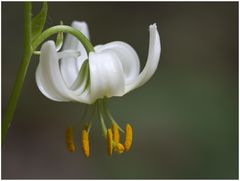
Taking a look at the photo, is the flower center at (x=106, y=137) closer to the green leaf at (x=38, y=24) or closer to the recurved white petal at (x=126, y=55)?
the recurved white petal at (x=126, y=55)

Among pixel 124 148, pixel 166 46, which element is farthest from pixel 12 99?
pixel 166 46

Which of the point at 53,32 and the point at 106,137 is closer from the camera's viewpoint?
the point at 53,32

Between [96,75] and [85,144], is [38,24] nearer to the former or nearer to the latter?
[96,75]

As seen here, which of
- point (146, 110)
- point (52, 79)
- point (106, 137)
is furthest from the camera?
point (146, 110)

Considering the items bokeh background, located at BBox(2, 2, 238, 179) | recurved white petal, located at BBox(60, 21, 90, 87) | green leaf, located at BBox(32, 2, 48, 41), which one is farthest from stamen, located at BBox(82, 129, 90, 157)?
bokeh background, located at BBox(2, 2, 238, 179)

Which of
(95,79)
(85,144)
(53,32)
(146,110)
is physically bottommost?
(146,110)

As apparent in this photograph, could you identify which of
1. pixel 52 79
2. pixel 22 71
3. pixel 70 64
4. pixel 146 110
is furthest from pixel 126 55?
pixel 146 110
